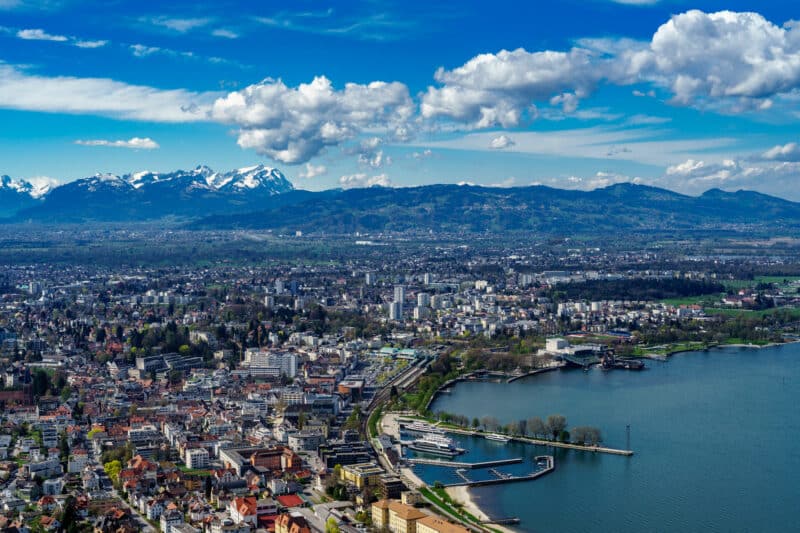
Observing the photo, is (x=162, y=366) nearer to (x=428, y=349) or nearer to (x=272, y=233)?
(x=428, y=349)

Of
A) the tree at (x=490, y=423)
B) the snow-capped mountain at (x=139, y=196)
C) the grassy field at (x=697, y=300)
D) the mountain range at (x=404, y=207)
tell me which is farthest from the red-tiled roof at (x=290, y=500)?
the snow-capped mountain at (x=139, y=196)

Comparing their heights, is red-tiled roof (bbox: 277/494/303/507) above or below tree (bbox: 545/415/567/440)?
below

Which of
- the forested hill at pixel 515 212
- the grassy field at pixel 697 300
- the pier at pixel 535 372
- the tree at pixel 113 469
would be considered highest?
the forested hill at pixel 515 212

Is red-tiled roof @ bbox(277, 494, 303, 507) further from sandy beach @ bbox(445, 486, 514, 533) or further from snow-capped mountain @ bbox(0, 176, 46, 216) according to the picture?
snow-capped mountain @ bbox(0, 176, 46, 216)

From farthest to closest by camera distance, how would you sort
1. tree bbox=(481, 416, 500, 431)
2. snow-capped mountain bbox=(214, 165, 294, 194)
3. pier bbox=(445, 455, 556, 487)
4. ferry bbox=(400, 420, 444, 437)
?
snow-capped mountain bbox=(214, 165, 294, 194), tree bbox=(481, 416, 500, 431), ferry bbox=(400, 420, 444, 437), pier bbox=(445, 455, 556, 487)

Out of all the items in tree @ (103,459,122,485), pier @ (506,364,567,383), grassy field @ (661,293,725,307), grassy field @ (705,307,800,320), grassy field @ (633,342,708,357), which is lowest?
pier @ (506,364,567,383)

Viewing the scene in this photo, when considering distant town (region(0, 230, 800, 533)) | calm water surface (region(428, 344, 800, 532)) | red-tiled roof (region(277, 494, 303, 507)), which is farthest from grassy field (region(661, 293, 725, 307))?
red-tiled roof (region(277, 494, 303, 507))

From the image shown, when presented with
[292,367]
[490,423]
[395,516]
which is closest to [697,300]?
[292,367]

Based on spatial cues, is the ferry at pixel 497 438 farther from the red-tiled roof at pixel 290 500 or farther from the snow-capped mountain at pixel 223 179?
the snow-capped mountain at pixel 223 179
